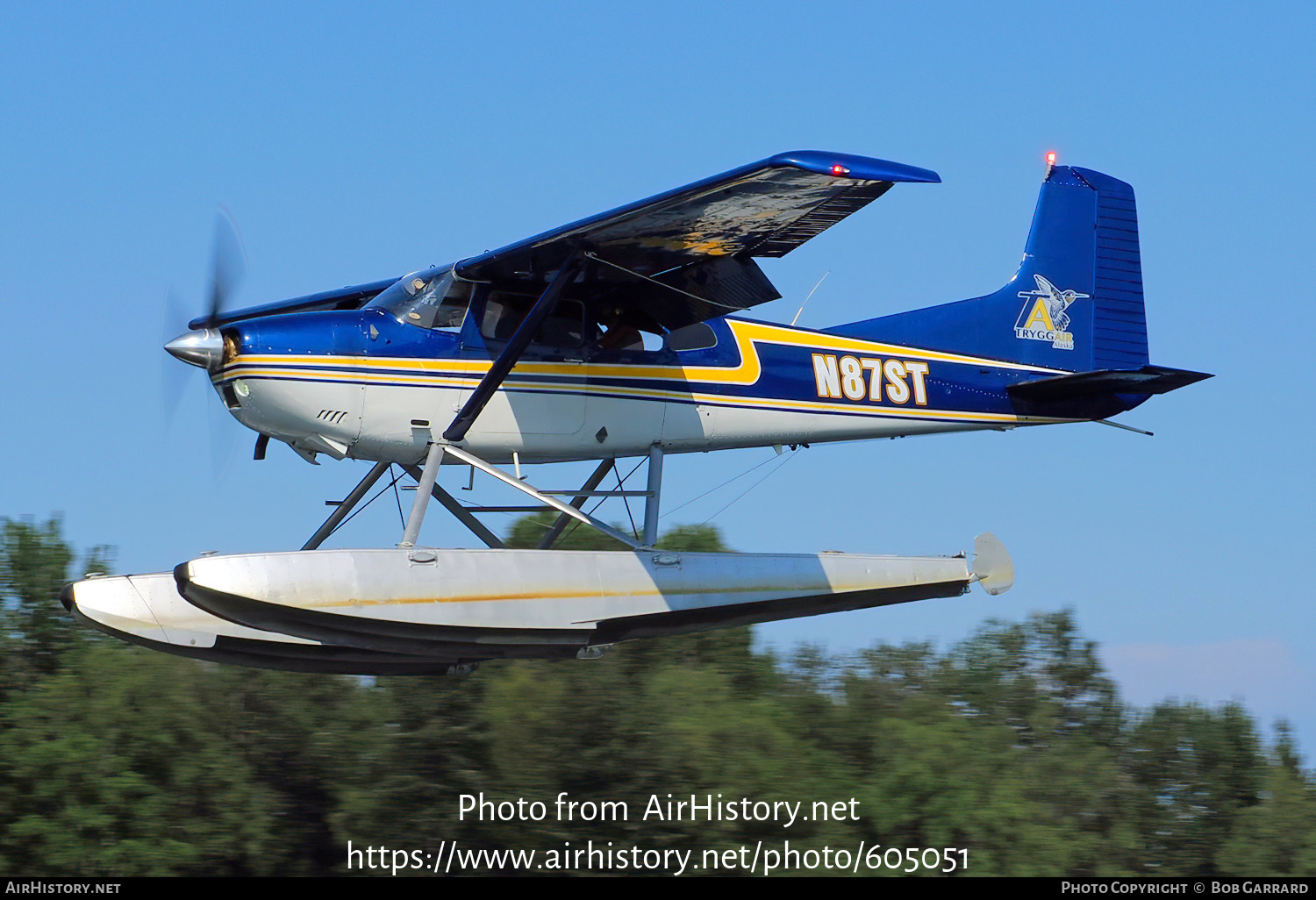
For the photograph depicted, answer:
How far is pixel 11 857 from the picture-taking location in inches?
672

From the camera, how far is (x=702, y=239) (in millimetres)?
9711

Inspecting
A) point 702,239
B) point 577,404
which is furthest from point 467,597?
point 702,239

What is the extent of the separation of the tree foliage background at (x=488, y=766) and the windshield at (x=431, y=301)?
680cm

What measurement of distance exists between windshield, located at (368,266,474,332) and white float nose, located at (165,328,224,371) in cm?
113

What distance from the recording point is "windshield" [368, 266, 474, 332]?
9.96 m

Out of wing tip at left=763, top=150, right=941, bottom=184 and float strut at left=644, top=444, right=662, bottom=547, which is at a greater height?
wing tip at left=763, top=150, right=941, bottom=184

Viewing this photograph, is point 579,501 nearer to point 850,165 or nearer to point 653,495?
point 653,495

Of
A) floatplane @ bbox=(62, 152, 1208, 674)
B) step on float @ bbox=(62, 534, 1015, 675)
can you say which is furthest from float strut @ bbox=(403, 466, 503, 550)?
step on float @ bbox=(62, 534, 1015, 675)

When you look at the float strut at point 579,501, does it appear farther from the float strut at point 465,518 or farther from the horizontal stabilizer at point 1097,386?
the horizontal stabilizer at point 1097,386

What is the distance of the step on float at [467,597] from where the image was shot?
29.3ft

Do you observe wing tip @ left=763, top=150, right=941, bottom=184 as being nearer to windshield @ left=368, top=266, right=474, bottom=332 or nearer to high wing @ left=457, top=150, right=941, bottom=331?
high wing @ left=457, top=150, right=941, bottom=331

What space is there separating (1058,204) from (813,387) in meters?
3.42

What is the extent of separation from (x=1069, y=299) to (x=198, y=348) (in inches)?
296
